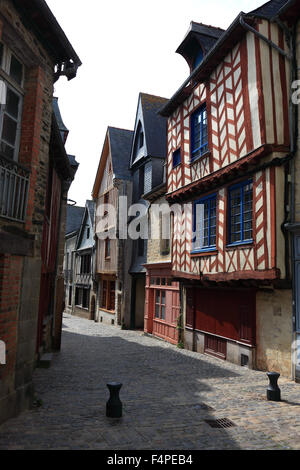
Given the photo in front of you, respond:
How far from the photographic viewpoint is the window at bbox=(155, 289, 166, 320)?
14594 mm

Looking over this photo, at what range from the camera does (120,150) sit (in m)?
21.7

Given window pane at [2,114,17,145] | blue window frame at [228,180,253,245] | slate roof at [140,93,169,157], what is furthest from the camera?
slate roof at [140,93,169,157]

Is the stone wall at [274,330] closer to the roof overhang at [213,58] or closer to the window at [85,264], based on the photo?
the roof overhang at [213,58]

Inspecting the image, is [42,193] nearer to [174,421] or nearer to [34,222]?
[34,222]

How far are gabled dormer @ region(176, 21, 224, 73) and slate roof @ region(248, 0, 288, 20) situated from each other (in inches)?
106

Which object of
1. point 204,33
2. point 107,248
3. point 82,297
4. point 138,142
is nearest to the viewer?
point 204,33

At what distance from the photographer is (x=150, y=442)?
4.46 meters

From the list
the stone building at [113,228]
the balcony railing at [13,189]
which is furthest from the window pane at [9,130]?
the stone building at [113,228]

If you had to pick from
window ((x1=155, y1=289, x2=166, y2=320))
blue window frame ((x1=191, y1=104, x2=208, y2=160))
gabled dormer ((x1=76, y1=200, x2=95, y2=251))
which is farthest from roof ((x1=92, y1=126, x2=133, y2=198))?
blue window frame ((x1=191, y1=104, x2=208, y2=160))

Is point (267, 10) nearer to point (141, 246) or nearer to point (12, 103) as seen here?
point (12, 103)

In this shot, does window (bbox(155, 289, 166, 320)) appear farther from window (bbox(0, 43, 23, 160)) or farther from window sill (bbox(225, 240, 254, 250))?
window (bbox(0, 43, 23, 160))

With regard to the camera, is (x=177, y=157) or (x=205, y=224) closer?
(x=205, y=224)

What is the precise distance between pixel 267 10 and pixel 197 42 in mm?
3465

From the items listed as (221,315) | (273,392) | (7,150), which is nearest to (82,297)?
(221,315)
